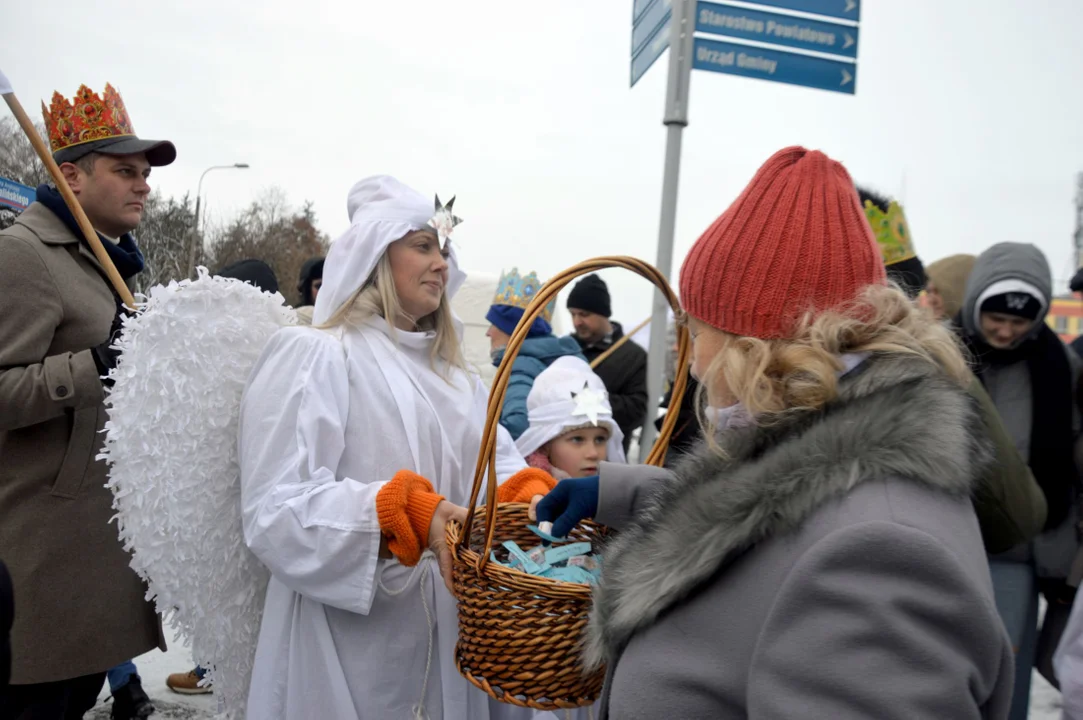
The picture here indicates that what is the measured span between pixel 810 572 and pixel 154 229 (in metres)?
12.1

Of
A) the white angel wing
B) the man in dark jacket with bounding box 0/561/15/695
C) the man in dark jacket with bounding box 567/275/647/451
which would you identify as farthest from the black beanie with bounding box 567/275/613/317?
the man in dark jacket with bounding box 0/561/15/695

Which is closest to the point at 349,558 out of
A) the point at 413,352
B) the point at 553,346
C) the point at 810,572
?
the point at 413,352

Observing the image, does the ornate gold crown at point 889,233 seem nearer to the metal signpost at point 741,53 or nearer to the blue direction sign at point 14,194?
the metal signpost at point 741,53

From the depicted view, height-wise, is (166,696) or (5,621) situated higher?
(5,621)

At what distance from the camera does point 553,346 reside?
4488mm

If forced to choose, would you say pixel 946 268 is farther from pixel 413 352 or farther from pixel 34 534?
pixel 34 534

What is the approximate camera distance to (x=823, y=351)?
47.2 inches

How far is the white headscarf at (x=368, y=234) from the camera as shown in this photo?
7.70ft

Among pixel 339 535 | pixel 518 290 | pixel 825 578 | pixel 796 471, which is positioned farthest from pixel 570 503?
pixel 518 290

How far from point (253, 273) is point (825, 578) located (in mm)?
3779

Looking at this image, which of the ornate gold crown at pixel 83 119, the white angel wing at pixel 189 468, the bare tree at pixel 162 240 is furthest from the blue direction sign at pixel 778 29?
the bare tree at pixel 162 240

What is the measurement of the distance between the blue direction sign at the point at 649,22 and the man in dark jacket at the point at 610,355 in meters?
1.49

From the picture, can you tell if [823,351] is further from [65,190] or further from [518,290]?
[518,290]

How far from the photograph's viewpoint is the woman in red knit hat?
0.96 meters
